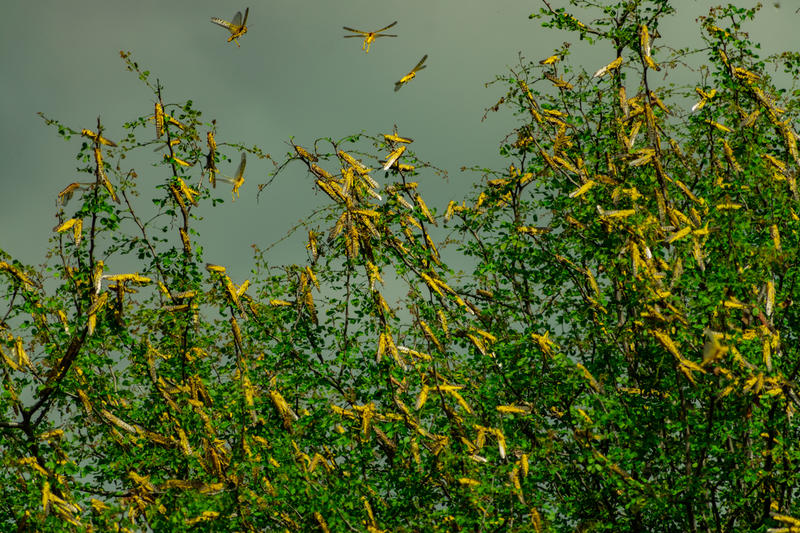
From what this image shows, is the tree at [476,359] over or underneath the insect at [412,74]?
underneath

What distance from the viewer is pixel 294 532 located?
10.4m

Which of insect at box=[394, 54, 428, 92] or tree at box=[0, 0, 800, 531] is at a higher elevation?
insect at box=[394, 54, 428, 92]

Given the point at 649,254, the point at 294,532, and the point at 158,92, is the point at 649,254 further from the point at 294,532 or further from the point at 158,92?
the point at 158,92

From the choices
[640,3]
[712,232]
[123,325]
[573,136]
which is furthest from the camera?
[573,136]

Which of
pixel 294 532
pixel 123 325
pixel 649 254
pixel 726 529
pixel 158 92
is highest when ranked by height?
pixel 158 92

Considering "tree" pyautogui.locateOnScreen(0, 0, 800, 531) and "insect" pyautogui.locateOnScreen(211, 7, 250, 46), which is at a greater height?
"insect" pyautogui.locateOnScreen(211, 7, 250, 46)

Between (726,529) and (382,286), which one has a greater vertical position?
(382,286)

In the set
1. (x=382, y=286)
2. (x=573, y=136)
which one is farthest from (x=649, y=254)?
(x=573, y=136)

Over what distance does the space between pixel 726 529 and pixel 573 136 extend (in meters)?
5.94

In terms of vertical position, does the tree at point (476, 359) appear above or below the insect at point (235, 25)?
below

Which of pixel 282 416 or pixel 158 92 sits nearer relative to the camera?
pixel 282 416

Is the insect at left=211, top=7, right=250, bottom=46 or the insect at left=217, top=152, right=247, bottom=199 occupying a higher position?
the insect at left=211, top=7, right=250, bottom=46

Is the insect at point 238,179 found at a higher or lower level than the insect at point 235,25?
lower

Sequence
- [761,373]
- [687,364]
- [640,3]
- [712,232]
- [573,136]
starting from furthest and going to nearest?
[573,136]
[640,3]
[712,232]
[687,364]
[761,373]
